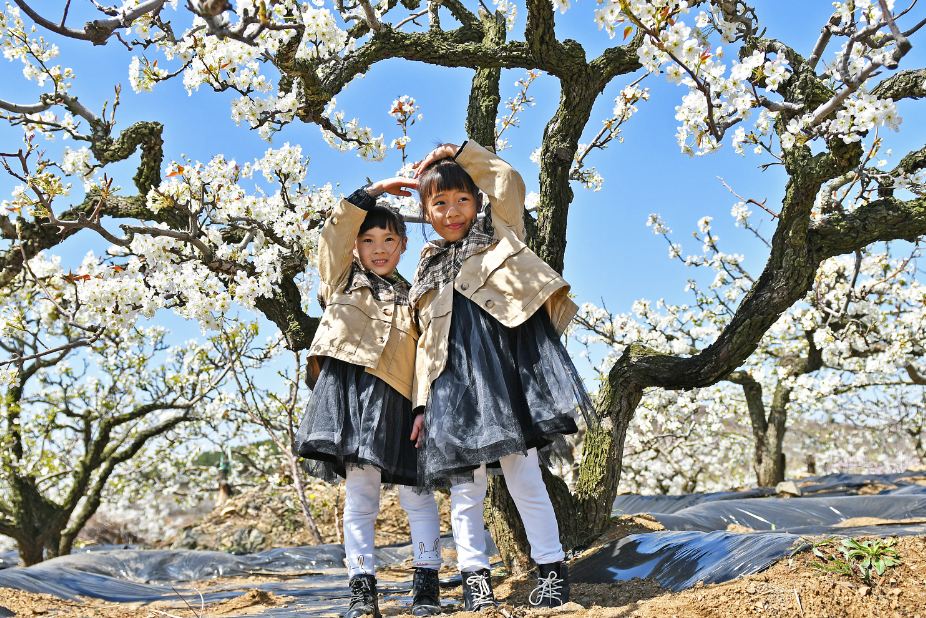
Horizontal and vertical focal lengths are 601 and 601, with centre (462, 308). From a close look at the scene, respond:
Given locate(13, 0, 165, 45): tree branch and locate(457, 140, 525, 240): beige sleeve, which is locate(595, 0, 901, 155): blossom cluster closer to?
locate(457, 140, 525, 240): beige sleeve

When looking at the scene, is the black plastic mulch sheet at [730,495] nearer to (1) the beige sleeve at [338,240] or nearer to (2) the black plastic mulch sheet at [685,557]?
(2) the black plastic mulch sheet at [685,557]

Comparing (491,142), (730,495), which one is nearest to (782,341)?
(730,495)

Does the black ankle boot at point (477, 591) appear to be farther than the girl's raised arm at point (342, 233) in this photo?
No

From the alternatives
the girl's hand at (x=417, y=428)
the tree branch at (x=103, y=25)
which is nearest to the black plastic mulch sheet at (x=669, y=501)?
the girl's hand at (x=417, y=428)

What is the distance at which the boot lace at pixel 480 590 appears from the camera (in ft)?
6.23

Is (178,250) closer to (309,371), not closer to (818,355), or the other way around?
(309,371)

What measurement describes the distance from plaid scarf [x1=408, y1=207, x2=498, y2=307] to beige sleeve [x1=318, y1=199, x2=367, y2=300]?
0.96 feet

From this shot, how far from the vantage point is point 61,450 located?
718cm

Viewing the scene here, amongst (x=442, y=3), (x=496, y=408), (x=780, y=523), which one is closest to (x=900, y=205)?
(x=496, y=408)

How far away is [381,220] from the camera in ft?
8.12

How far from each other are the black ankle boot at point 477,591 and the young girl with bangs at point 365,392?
8.5 inches

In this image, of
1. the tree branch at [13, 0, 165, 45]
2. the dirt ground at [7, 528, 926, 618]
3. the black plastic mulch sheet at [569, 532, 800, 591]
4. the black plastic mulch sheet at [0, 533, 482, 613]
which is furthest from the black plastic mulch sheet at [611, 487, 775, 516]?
the tree branch at [13, 0, 165, 45]

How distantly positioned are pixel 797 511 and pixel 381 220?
3943 mm

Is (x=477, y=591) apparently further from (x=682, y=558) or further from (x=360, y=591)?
(x=682, y=558)
